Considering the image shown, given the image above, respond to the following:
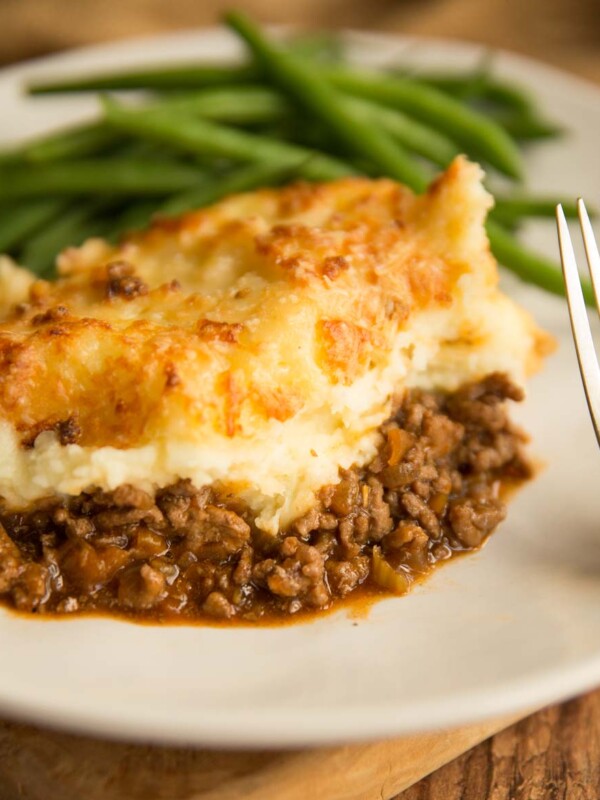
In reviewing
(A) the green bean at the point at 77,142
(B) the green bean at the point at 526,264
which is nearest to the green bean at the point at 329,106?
(B) the green bean at the point at 526,264

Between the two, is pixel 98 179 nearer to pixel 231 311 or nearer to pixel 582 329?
pixel 231 311

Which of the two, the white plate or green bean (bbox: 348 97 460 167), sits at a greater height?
green bean (bbox: 348 97 460 167)

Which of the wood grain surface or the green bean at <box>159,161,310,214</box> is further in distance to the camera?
the green bean at <box>159,161,310,214</box>

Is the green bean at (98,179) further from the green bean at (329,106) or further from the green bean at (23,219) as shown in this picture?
Result: the green bean at (329,106)

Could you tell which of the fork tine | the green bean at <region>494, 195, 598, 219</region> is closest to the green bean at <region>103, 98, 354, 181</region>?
the green bean at <region>494, 195, 598, 219</region>

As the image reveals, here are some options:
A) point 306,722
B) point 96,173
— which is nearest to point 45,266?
point 96,173

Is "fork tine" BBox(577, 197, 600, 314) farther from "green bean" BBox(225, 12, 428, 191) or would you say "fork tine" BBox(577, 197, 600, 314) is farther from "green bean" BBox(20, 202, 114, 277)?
"green bean" BBox(20, 202, 114, 277)

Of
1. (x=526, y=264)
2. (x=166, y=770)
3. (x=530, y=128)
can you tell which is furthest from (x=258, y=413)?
(x=530, y=128)
